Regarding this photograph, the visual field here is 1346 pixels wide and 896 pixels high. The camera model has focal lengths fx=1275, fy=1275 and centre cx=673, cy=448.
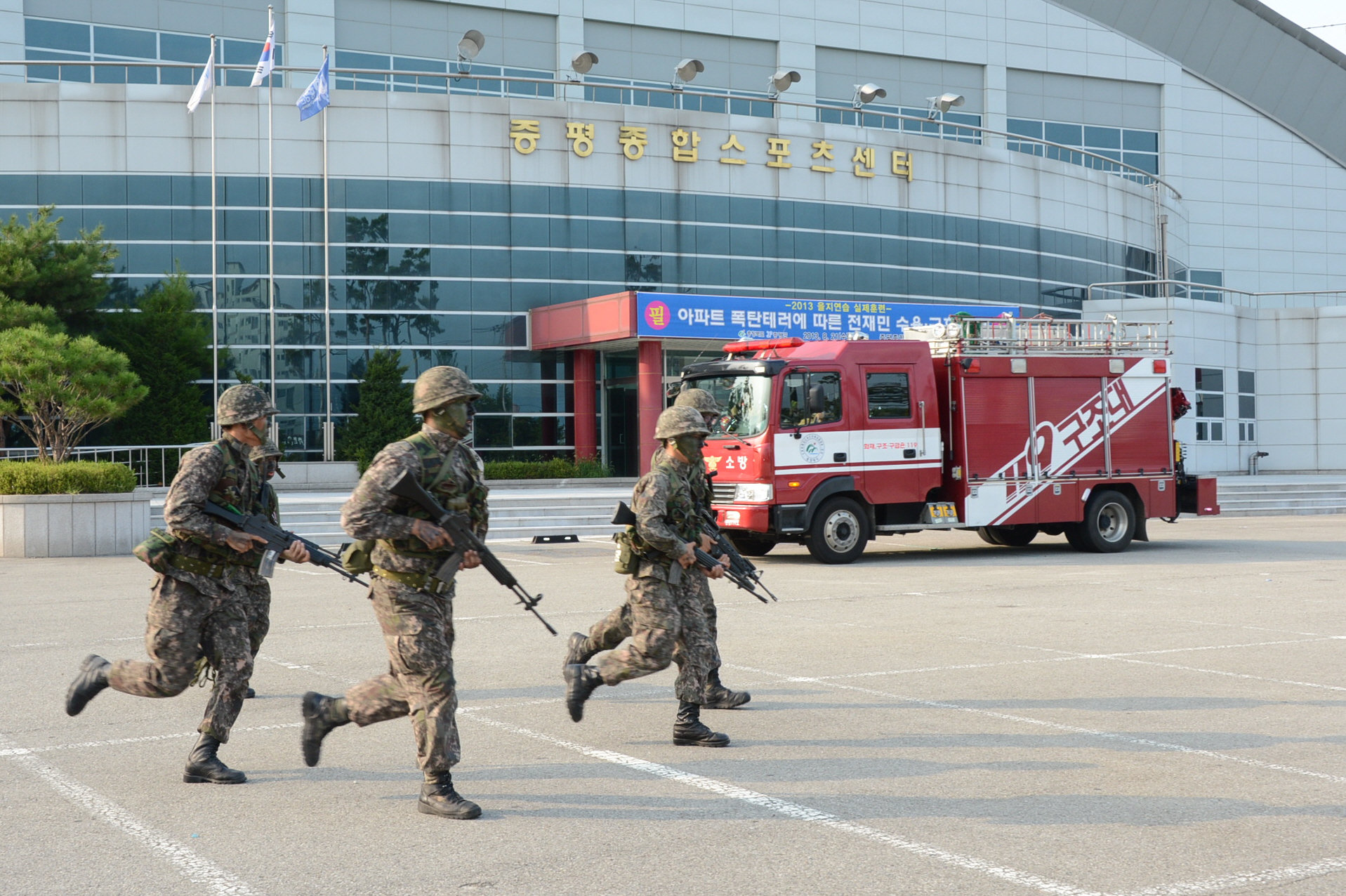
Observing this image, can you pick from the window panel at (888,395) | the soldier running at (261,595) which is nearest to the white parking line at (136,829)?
the soldier running at (261,595)

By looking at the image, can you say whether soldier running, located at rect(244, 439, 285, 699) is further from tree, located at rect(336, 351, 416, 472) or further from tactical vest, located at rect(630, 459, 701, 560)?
tree, located at rect(336, 351, 416, 472)

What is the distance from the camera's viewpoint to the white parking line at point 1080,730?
600cm

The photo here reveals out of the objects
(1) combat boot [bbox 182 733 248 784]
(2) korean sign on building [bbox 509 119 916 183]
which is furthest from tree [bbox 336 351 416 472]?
(1) combat boot [bbox 182 733 248 784]

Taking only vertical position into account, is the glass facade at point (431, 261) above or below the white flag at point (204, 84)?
below

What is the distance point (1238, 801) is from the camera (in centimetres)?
543

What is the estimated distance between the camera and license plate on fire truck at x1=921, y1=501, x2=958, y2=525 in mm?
17188

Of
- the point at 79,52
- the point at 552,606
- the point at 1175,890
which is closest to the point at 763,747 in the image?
the point at 1175,890

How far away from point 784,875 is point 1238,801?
87.6 inches

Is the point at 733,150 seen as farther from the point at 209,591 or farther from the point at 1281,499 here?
the point at 209,591

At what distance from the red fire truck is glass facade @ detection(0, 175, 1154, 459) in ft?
62.1

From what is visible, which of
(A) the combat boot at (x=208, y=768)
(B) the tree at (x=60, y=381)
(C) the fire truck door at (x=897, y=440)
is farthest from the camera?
(B) the tree at (x=60, y=381)

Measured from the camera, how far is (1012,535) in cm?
1961

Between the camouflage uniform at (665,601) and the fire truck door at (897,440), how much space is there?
10009 millimetres

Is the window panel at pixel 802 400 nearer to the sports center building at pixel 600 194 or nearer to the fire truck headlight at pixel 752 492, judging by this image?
the fire truck headlight at pixel 752 492
